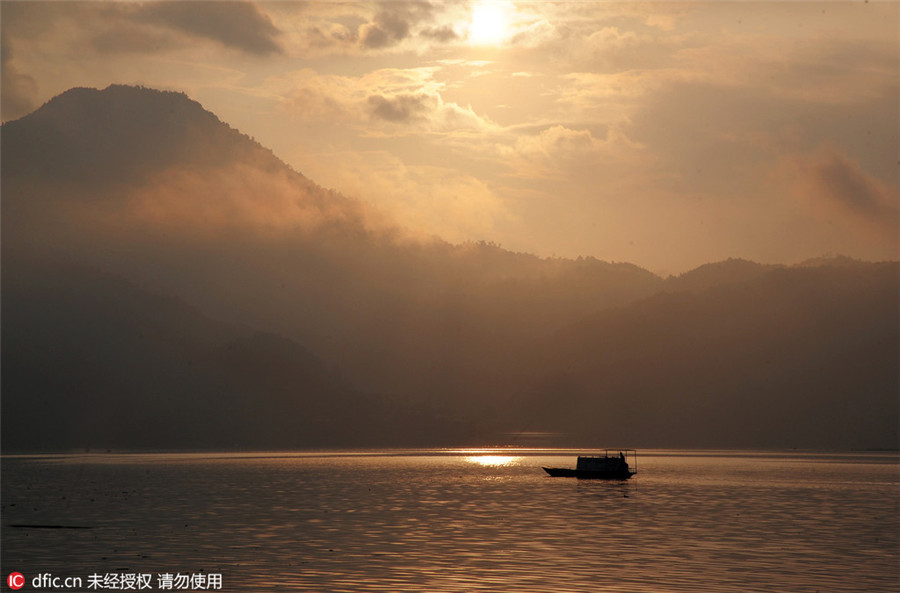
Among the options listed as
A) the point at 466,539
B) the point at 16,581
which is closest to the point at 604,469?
the point at 466,539

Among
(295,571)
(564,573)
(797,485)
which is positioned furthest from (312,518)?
(797,485)

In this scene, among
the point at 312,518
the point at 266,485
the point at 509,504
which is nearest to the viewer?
the point at 312,518

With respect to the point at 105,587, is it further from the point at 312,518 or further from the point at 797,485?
the point at 797,485

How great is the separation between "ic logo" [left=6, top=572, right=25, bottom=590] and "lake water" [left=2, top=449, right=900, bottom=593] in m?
0.64

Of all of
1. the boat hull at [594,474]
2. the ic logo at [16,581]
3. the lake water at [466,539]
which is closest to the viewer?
the ic logo at [16,581]

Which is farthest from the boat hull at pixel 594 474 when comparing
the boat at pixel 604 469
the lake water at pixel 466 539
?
the lake water at pixel 466 539

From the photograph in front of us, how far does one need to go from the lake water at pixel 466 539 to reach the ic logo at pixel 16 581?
2.10 ft

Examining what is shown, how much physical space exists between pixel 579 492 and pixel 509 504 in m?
29.8

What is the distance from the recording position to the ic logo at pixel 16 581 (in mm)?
59438

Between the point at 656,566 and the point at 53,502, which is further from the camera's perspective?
the point at 53,502

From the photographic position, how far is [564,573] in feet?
206

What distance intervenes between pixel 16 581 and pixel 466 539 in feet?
112

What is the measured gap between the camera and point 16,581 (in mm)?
60719

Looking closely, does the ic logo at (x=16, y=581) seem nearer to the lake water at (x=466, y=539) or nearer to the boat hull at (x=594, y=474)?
the lake water at (x=466, y=539)
